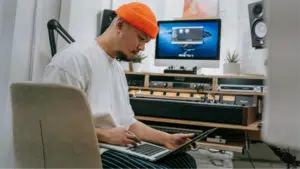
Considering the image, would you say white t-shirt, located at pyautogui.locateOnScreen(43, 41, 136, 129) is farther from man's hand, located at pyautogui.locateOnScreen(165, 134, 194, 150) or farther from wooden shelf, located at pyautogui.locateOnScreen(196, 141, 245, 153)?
wooden shelf, located at pyautogui.locateOnScreen(196, 141, 245, 153)

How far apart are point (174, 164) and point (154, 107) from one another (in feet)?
2.59

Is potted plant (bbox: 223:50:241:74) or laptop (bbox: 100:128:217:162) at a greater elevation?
potted plant (bbox: 223:50:241:74)

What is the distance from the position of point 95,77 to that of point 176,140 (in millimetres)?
424

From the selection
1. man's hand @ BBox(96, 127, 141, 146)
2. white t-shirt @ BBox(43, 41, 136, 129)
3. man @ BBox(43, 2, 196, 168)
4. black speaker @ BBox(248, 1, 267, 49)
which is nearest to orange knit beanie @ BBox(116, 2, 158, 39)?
man @ BBox(43, 2, 196, 168)

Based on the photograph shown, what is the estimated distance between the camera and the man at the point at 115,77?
96 cm

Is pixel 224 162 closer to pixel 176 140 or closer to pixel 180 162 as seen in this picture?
pixel 176 140

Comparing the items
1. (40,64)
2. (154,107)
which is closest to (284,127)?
(154,107)

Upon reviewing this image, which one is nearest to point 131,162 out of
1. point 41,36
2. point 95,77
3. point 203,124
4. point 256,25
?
point 95,77

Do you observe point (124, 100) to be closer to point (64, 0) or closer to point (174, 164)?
point (174, 164)

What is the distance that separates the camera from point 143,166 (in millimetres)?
839

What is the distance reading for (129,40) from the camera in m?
1.19

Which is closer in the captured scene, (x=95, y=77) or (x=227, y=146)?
(x=95, y=77)

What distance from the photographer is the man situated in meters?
0.96

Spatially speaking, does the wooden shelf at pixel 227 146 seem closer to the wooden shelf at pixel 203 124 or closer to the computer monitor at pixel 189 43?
the wooden shelf at pixel 203 124
